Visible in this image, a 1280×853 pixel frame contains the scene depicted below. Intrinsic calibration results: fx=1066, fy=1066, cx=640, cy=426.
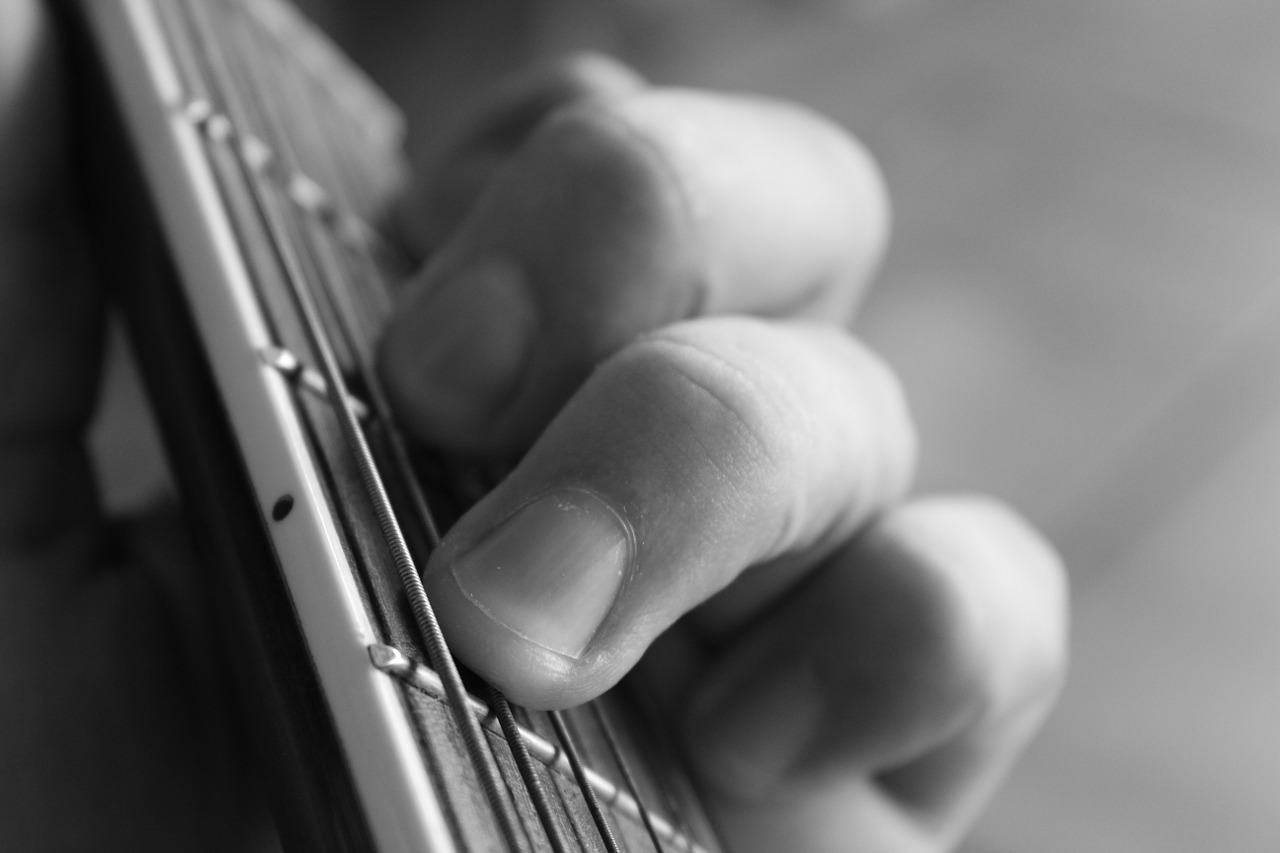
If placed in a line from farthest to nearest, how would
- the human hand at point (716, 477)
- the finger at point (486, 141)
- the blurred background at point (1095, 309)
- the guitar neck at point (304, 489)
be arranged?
the blurred background at point (1095, 309), the finger at point (486, 141), the human hand at point (716, 477), the guitar neck at point (304, 489)

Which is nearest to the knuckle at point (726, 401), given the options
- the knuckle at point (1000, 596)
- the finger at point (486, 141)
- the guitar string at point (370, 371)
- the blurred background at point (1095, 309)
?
the guitar string at point (370, 371)

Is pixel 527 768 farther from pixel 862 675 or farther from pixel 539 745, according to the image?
pixel 862 675

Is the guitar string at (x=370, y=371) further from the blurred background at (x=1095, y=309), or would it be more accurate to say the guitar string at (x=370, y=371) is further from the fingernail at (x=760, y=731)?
the blurred background at (x=1095, y=309)

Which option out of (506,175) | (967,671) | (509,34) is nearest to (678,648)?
(967,671)

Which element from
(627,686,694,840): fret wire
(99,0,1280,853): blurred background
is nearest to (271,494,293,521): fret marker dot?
(627,686,694,840): fret wire

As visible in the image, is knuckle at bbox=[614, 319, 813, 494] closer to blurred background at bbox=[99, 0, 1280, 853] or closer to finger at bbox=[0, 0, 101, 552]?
finger at bbox=[0, 0, 101, 552]

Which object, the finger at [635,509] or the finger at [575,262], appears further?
the finger at [575,262]

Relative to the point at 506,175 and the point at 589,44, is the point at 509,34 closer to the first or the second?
the point at 589,44
